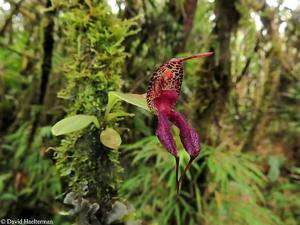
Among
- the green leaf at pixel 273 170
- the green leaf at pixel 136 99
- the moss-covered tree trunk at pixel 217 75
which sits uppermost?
the moss-covered tree trunk at pixel 217 75

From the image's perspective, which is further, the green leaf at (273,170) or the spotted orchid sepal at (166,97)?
the green leaf at (273,170)

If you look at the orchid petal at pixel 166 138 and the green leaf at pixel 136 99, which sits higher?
the green leaf at pixel 136 99

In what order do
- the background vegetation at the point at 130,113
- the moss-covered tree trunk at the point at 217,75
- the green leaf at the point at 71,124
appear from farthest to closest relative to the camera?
the moss-covered tree trunk at the point at 217,75
the background vegetation at the point at 130,113
the green leaf at the point at 71,124

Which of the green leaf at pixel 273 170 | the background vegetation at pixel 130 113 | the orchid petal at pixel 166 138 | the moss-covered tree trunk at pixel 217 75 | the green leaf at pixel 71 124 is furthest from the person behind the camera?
the green leaf at pixel 273 170

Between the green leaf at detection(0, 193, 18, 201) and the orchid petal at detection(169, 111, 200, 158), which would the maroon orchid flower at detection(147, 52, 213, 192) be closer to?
the orchid petal at detection(169, 111, 200, 158)

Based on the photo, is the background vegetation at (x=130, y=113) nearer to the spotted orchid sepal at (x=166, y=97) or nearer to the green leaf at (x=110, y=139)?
the green leaf at (x=110, y=139)

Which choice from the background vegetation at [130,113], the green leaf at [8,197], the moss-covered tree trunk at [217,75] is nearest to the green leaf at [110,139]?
the background vegetation at [130,113]

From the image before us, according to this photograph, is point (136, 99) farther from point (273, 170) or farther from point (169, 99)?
point (273, 170)

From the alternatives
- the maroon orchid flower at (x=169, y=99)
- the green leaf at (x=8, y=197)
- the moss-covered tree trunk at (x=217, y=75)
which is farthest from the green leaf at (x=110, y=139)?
the green leaf at (x=8, y=197)

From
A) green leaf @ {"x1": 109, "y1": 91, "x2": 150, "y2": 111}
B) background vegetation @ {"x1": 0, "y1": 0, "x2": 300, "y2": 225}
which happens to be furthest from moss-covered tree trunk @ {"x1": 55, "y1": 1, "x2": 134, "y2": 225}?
green leaf @ {"x1": 109, "y1": 91, "x2": 150, "y2": 111}
